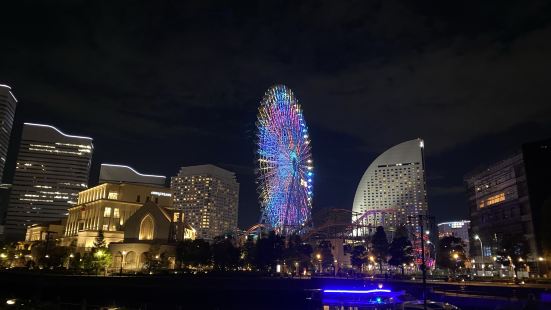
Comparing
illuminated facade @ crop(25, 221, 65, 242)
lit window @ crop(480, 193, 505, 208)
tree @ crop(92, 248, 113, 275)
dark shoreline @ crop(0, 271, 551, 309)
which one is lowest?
dark shoreline @ crop(0, 271, 551, 309)

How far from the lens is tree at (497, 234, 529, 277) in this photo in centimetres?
7631

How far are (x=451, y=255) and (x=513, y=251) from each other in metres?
25.6

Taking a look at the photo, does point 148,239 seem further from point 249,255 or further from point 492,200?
point 492,200

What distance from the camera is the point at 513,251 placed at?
251ft

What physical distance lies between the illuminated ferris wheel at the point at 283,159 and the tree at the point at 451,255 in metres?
38.7

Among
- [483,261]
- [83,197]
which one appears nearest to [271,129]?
[483,261]

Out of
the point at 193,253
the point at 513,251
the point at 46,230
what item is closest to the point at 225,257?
the point at 193,253

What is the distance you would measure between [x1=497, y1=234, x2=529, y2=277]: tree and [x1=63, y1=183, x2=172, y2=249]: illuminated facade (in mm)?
84109

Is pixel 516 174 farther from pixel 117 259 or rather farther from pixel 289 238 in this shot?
pixel 117 259

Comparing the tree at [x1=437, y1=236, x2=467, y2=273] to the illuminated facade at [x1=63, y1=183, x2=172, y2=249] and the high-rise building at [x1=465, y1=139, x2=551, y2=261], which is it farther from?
the illuminated facade at [x1=63, y1=183, x2=172, y2=249]

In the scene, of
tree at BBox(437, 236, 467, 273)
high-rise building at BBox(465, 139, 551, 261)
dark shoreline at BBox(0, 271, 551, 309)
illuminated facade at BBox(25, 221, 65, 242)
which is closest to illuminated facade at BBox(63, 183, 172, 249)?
illuminated facade at BBox(25, 221, 65, 242)

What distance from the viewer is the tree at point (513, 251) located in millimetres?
76312

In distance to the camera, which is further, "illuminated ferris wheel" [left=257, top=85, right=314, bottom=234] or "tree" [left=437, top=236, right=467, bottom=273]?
"tree" [left=437, top=236, right=467, bottom=273]

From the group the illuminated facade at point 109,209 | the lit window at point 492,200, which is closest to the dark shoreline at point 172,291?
the illuminated facade at point 109,209
